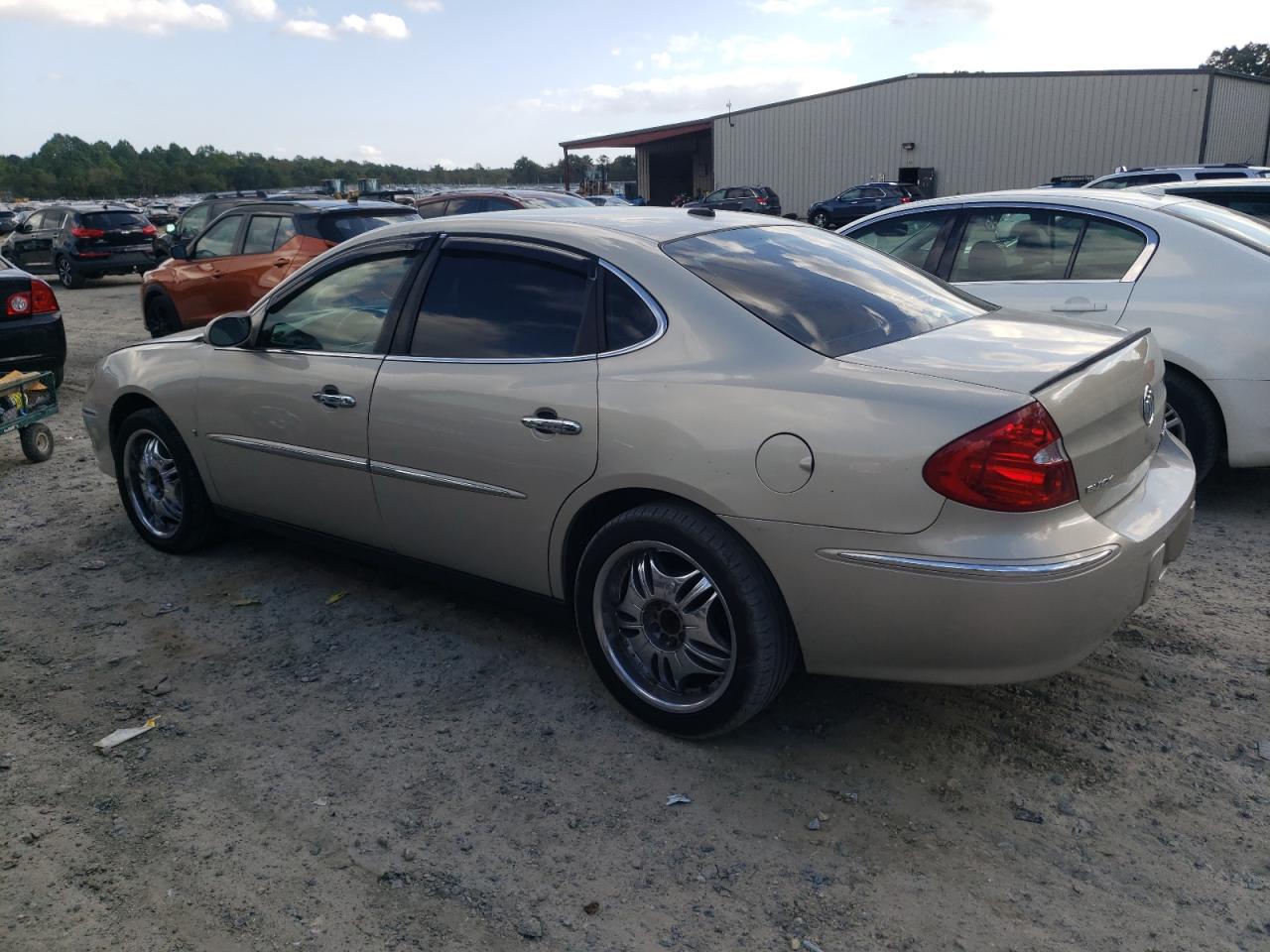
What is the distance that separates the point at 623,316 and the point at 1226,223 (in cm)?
389

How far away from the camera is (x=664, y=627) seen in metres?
3.30

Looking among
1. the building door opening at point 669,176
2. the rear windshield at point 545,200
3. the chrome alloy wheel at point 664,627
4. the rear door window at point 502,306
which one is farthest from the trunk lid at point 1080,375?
the building door opening at point 669,176

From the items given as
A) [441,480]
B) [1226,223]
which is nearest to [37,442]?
[441,480]

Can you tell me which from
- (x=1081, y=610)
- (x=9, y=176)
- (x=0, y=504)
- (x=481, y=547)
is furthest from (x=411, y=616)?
(x=9, y=176)

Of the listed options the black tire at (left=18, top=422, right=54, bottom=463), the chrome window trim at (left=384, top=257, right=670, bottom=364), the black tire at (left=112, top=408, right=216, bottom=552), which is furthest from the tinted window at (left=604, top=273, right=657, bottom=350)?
the black tire at (left=18, top=422, right=54, bottom=463)

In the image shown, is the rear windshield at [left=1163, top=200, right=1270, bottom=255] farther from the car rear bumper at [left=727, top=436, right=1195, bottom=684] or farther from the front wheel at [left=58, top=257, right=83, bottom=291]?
the front wheel at [left=58, top=257, right=83, bottom=291]

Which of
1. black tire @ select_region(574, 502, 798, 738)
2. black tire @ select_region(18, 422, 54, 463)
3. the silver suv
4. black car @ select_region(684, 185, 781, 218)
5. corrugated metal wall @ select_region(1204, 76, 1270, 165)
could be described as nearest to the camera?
black tire @ select_region(574, 502, 798, 738)

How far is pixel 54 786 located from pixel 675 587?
2032 mm

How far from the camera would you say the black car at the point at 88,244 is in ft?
65.0

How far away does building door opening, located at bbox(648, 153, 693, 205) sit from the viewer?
5275 centimetres

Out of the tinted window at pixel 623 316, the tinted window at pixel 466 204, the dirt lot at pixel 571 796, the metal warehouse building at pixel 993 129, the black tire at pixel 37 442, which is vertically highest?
the metal warehouse building at pixel 993 129

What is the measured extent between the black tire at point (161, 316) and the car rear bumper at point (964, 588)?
10.1m

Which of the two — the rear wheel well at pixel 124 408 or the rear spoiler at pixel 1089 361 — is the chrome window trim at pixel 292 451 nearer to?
the rear wheel well at pixel 124 408

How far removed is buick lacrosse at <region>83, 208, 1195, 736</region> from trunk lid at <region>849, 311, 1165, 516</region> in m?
0.01
